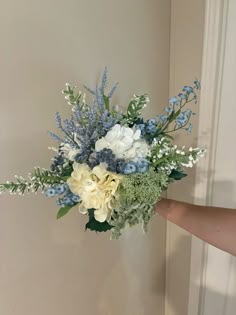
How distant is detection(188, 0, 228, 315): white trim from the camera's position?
111cm

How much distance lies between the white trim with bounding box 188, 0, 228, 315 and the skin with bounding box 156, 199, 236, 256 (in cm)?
37

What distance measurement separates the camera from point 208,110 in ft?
3.85

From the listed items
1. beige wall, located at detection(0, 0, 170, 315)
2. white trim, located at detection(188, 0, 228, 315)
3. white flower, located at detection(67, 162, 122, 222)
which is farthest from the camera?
white trim, located at detection(188, 0, 228, 315)

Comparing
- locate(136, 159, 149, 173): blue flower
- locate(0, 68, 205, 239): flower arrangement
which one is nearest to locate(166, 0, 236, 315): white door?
locate(0, 68, 205, 239): flower arrangement

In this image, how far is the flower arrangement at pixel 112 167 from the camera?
668 mm

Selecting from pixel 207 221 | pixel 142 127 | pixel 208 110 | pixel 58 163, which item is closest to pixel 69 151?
pixel 58 163

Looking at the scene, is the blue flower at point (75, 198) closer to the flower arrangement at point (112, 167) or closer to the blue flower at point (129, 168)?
the flower arrangement at point (112, 167)

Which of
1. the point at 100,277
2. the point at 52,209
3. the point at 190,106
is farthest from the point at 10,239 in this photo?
the point at 190,106

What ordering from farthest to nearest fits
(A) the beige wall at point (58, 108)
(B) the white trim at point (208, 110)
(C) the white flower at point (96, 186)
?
(B) the white trim at point (208, 110), (A) the beige wall at point (58, 108), (C) the white flower at point (96, 186)

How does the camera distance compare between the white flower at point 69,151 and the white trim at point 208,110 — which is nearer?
the white flower at point 69,151

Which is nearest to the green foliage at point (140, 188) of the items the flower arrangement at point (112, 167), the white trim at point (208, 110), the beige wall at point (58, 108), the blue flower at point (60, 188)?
the flower arrangement at point (112, 167)

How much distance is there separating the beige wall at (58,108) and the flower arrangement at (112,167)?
16 centimetres

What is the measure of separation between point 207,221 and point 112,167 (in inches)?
12.9

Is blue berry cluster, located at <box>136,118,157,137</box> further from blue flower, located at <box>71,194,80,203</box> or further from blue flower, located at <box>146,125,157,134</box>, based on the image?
blue flower, located at <box>71,194,80,203</box>
